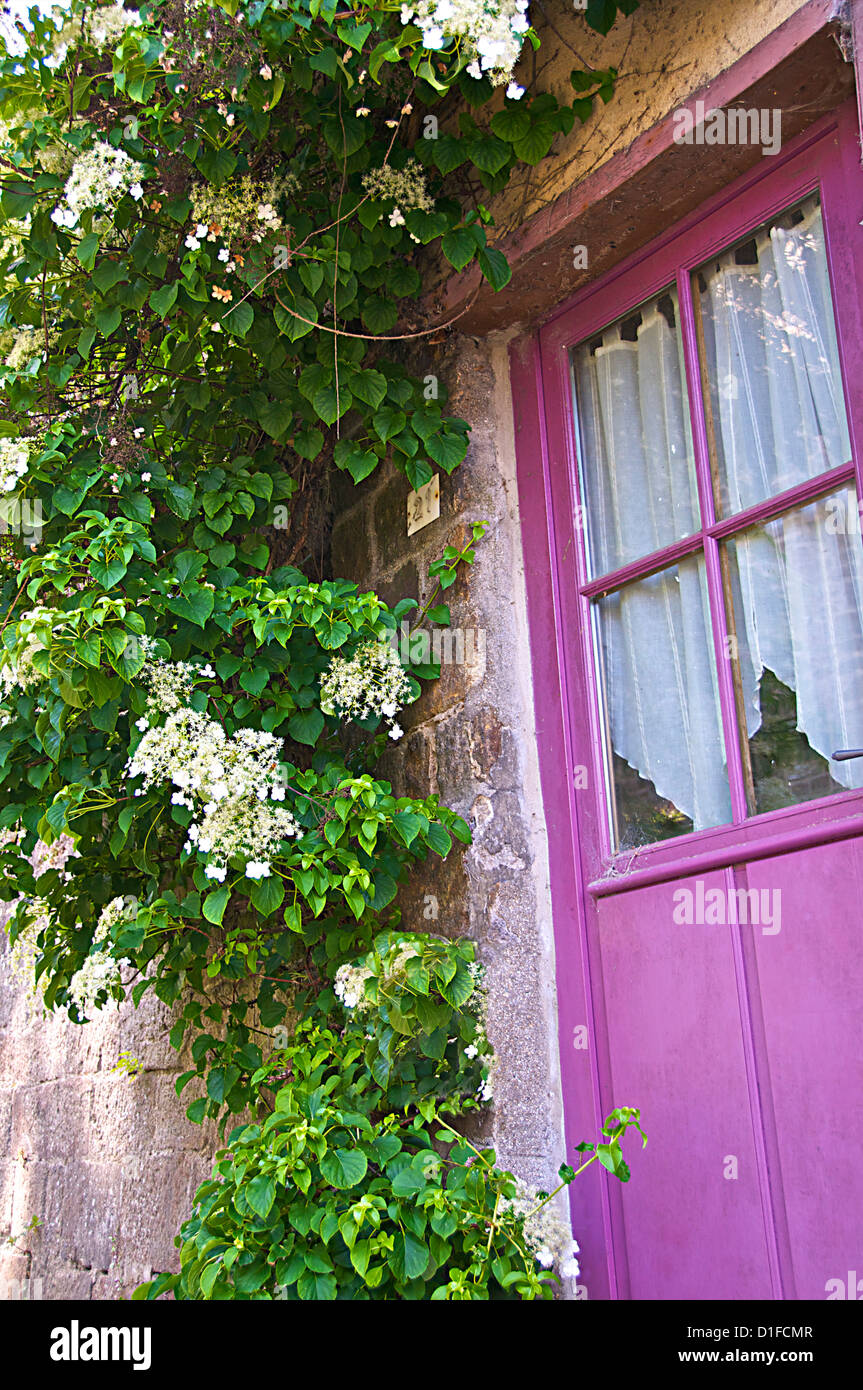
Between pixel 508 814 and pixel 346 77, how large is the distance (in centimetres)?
149

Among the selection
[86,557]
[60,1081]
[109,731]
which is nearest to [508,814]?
[109,731]

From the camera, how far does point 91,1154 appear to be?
11.9 ft

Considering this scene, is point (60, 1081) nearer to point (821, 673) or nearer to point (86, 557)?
point (86, 557)

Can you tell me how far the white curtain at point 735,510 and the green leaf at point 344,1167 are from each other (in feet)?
2.73

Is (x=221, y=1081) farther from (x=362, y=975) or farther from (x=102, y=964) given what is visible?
(x=362, y=975)

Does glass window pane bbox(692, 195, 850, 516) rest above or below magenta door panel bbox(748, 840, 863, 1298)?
above

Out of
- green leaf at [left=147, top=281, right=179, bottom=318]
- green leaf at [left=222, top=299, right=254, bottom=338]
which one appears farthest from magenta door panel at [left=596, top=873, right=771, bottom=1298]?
green leaf at [left=147, top=281, right=179, bottom=318]

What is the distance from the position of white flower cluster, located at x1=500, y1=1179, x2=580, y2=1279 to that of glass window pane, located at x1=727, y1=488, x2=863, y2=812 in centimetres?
79

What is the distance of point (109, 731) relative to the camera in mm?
2459

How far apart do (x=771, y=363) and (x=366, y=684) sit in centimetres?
101

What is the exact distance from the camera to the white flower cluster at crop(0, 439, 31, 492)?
2.51 m

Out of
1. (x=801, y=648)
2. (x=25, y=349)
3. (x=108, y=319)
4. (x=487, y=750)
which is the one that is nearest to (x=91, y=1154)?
(x=487, y=750)

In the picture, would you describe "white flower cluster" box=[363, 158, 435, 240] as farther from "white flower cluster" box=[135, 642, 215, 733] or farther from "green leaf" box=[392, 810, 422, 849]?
"green leaf" box=[392, 810, 422, 849]

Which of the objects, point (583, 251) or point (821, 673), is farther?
point (583, 251)
